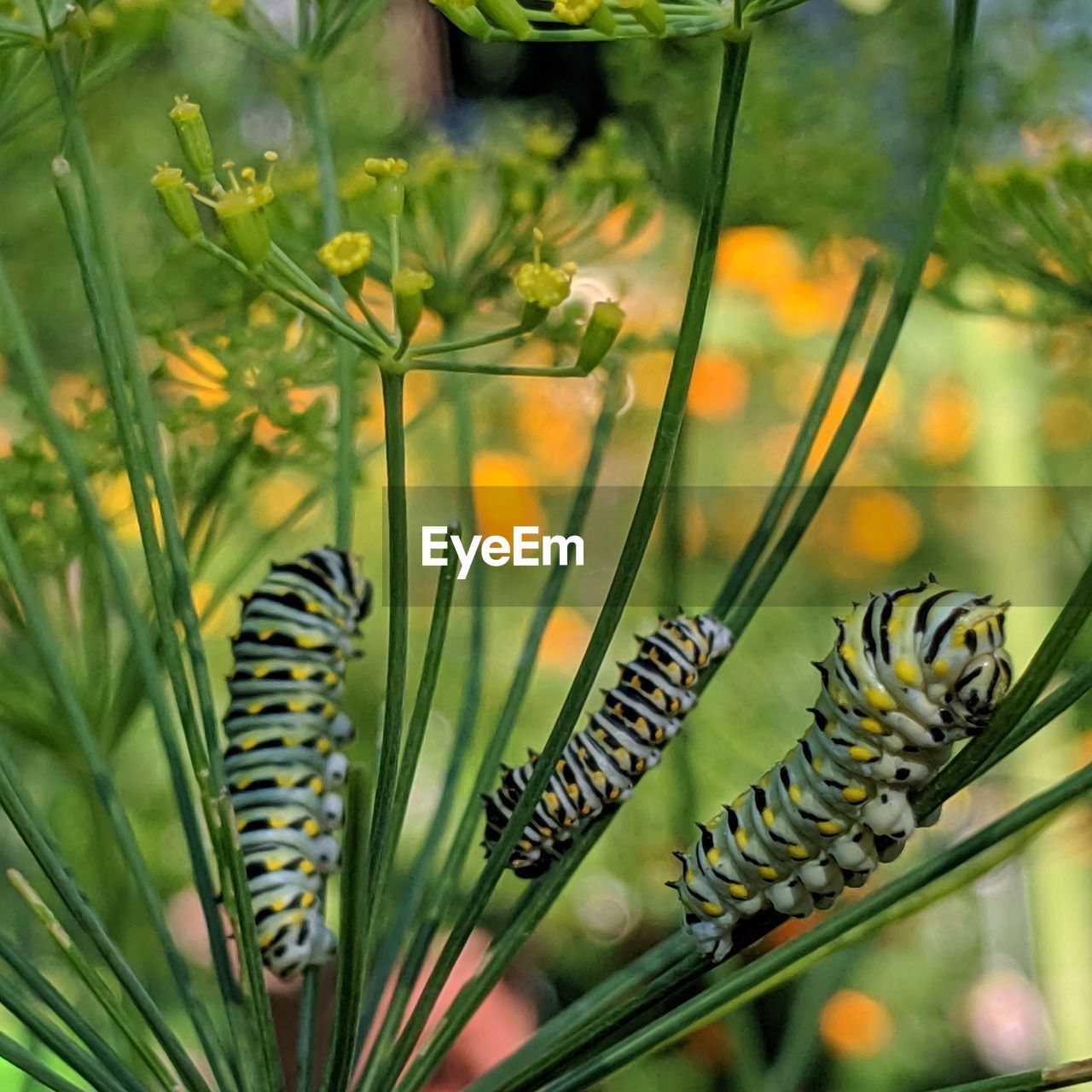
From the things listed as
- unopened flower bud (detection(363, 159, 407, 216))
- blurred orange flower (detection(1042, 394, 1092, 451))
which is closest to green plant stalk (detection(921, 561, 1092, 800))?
unopened flower bud (detection(363, 159, 407, 216))

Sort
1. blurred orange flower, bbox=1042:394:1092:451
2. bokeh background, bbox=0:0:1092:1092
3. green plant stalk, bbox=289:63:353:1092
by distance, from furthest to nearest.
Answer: blurred orange flower, bbox=1042:394:1092:451 → bokeh background, bbox=0:0:1092:1092 → green plant stalk, bbox=289:63:353:1092

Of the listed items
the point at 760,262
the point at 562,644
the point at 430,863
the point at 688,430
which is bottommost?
the point at 430,863

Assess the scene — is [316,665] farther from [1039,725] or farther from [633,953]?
[633,953]

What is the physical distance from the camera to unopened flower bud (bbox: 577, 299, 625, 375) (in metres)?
0.34

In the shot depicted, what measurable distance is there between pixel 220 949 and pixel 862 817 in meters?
0.24

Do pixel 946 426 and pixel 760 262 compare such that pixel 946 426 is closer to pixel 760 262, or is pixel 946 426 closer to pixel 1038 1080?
pixel 760 262

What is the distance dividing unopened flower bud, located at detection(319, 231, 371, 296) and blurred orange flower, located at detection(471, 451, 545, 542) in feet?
3.18

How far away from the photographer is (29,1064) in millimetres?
345

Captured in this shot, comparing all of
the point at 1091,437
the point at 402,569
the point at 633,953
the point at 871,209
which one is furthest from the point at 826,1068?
the point at 402,569

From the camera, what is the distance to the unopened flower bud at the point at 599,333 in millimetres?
336

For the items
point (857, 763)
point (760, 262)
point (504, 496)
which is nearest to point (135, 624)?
point (857, 763)

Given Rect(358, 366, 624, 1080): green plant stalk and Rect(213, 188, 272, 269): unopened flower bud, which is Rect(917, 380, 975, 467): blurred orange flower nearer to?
Rect(358, 366, 624, 1080): green plant stalk

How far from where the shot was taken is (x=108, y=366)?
33 cm

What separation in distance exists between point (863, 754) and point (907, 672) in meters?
0.03
